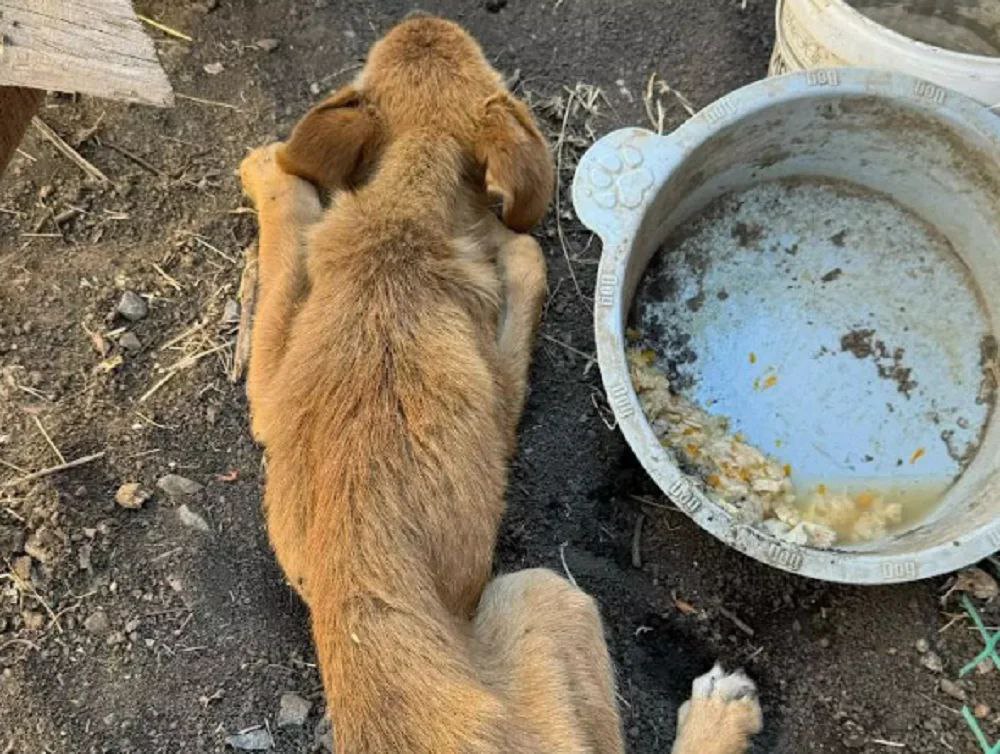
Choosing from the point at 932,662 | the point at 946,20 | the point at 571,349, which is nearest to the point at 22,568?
the point at 571,349

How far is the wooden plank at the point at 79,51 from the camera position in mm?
3568

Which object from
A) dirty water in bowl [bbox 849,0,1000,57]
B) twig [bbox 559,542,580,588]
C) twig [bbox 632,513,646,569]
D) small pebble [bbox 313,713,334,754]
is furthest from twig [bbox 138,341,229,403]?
dirty water in bowl [bbox 849,0,1000,57]

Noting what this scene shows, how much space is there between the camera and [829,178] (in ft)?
14.4

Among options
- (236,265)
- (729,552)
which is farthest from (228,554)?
(729,552)

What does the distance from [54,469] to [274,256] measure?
122 cm

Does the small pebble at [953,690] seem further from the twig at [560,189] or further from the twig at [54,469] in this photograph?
the twig at [54,469]

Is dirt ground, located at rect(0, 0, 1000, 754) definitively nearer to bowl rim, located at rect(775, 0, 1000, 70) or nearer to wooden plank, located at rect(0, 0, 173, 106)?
wooden plank, located at rect(0, 0, 173, 106)

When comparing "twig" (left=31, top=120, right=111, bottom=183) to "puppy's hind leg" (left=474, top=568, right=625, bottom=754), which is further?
"twig" (left=31, top=120, right=111, bottom=183)

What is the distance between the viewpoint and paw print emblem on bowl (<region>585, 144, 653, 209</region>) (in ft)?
11.9

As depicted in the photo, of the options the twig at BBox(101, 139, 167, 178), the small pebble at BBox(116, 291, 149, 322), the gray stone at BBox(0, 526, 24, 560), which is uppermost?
the twig at BBox(101, 139, 167, 178)

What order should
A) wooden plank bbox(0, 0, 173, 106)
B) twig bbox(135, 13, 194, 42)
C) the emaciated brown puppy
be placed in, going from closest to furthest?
the emaciated brown puppy → wooden plank bbox(0, 0, 173, 106) → twig bbox(135, 13, 194, 42)

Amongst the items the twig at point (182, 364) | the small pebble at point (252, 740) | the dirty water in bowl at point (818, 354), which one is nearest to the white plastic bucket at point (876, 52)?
the dirty water in bowl at point (818, 354)

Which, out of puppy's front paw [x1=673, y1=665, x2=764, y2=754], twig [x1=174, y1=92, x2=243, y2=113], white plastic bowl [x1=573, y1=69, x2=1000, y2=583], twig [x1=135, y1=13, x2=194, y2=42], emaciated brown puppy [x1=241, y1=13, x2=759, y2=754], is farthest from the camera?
twig [x1=135, y1=13, x2=194, y2=42]

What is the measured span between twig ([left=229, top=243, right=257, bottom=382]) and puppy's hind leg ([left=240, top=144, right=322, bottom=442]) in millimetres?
151
